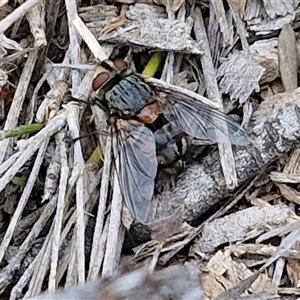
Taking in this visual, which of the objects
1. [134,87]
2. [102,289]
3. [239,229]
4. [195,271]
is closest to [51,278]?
[102,289]

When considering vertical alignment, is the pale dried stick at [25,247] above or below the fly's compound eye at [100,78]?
below

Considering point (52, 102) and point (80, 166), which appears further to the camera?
point (52, 102)

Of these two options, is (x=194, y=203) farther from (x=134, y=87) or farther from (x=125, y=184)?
(x=134, y=87)

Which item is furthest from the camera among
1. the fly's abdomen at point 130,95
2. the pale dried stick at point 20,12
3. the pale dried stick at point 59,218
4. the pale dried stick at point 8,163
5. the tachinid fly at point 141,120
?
the fly's abdomen at point 130,95

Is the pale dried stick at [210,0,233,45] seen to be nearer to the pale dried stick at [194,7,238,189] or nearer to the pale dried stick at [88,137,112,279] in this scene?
the pale dried stick at [194,7,238,189]

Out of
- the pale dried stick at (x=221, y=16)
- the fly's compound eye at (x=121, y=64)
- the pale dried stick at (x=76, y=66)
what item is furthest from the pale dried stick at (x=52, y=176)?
the pale dried stick at (x=221, y=16)

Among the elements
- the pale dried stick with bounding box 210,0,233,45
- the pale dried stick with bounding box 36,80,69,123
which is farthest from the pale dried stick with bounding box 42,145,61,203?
the pale dried stick with bounding box 210,0,233,45

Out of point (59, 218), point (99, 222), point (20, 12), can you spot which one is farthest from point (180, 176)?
point (20, 12)

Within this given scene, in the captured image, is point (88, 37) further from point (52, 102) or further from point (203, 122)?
point (203, 122)

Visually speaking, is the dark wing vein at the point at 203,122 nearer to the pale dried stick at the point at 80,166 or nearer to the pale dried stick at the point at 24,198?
the pale dried stick at the point at 80,166
